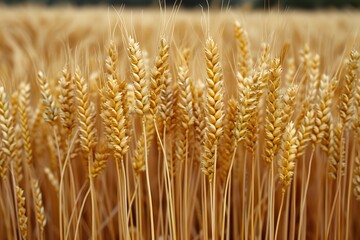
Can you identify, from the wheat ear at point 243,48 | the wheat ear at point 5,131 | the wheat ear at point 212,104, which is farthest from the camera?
the wheat ear at point 243,48

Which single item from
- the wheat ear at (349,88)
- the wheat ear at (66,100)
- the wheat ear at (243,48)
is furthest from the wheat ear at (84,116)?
the wheat ear at (349,88)

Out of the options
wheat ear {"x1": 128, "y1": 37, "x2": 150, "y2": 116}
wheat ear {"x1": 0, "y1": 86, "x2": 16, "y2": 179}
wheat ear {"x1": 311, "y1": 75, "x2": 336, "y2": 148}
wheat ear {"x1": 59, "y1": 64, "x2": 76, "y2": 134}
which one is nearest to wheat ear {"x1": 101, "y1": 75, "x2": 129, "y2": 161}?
wheat ear {"x1": 128, "y1": 37, "x2": 150, "y2": 116}

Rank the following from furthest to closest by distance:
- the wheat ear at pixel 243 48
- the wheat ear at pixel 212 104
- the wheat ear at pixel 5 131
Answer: the wheat ear at pixel 243 48 → the wheat ear at pixel 5 131 → the wheat ear at pixel 212 104

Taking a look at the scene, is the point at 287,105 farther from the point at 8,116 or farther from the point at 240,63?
the point at 8,116

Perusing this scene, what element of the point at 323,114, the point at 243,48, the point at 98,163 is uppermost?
the point at 243,48

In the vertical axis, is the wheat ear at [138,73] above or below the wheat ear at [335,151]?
above

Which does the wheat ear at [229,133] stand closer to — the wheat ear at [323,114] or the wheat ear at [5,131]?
the wheat ear at [323,114]

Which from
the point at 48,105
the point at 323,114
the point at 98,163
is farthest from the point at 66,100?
the point at 323,114

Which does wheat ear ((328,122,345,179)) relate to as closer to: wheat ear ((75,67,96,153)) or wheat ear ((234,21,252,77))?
wheat ear ((234,21,252,77))

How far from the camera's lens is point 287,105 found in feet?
2.81

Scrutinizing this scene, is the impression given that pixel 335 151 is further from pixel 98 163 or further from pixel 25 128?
pixel 25 128

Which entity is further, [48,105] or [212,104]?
[48,105]

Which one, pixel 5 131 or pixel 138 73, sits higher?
pixel 138 73

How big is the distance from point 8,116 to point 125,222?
0.35 metres
